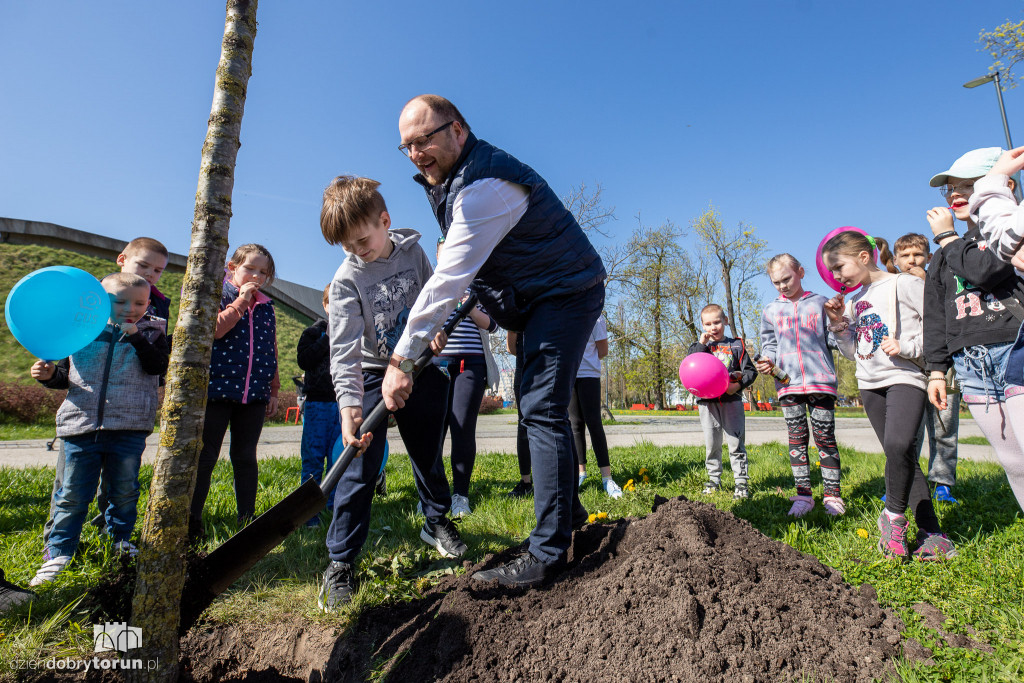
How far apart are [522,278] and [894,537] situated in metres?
2.49

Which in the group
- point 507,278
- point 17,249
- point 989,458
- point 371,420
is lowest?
point 989,458

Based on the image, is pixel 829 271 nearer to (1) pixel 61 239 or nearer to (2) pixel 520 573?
(2) pixel 520 573

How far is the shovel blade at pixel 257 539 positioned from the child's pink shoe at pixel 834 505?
343cm

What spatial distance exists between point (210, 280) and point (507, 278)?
1.23 metres

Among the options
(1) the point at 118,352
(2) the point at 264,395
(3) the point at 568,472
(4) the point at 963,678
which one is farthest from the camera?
(2) the point at 264,395

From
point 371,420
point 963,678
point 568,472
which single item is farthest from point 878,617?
point 371,420

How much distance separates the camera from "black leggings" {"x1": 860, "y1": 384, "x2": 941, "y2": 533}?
301cm

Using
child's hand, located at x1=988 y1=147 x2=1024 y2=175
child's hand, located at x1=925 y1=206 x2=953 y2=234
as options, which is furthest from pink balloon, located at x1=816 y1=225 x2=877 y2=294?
child's hand, located at x1=988 y1=147 x2=1024 y2=175

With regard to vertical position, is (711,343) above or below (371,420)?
above

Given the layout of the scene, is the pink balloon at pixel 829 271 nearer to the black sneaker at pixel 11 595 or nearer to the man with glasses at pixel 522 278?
the man with glasses at pixel 522 278

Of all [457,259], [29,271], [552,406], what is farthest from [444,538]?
[29,271]

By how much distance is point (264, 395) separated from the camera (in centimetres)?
372

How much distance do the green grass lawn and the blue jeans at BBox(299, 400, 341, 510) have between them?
17.0 inches

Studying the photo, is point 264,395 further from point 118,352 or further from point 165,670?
point 165,670
